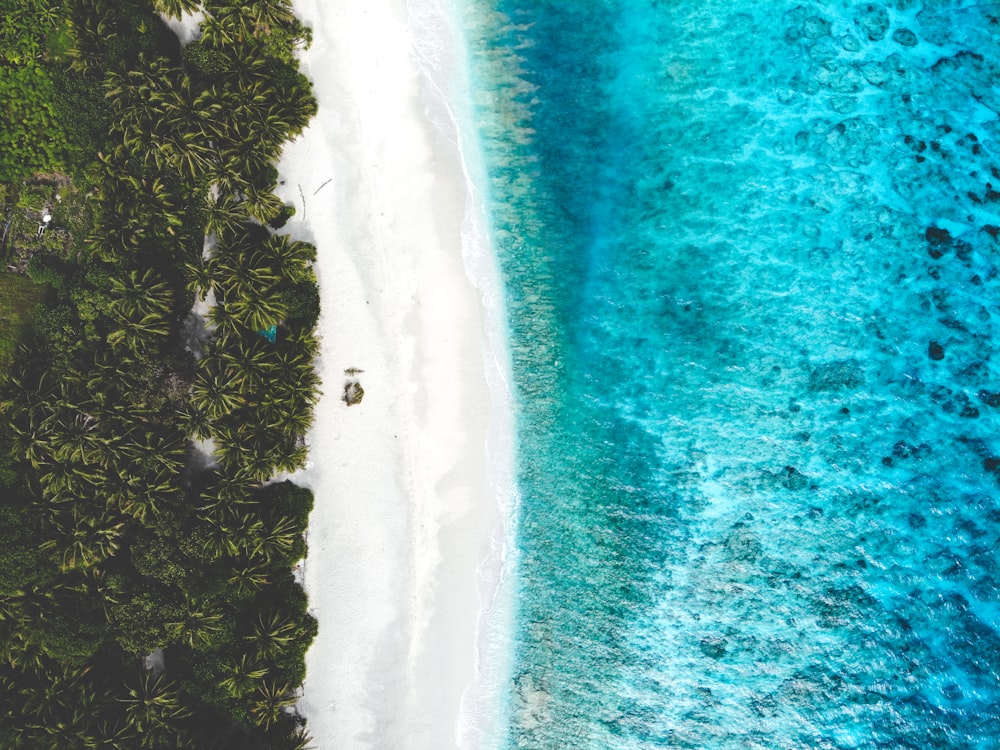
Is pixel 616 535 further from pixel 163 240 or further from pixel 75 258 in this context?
pixel 75 258

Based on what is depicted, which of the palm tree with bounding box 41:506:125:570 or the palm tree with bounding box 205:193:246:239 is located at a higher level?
the palm tree with bounding box 205:193:246:239

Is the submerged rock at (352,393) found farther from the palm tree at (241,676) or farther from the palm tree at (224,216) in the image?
the palm tree at (241,676)

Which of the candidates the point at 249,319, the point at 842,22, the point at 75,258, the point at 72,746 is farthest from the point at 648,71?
the point at 72,746

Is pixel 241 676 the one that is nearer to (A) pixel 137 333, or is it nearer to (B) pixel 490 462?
(B) pixel 490 462

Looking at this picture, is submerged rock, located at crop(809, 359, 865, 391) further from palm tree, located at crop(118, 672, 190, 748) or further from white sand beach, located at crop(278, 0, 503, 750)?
palm tree, located at crop(118, 672, 190, 748)

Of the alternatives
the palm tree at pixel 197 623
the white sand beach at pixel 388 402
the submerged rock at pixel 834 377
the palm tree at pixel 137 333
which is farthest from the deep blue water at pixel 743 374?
the palm tree at pixel 137 333

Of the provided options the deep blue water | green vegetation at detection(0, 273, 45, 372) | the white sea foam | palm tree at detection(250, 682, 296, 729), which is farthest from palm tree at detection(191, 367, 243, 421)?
the deep blue water

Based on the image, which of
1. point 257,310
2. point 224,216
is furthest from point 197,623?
point 224,216
